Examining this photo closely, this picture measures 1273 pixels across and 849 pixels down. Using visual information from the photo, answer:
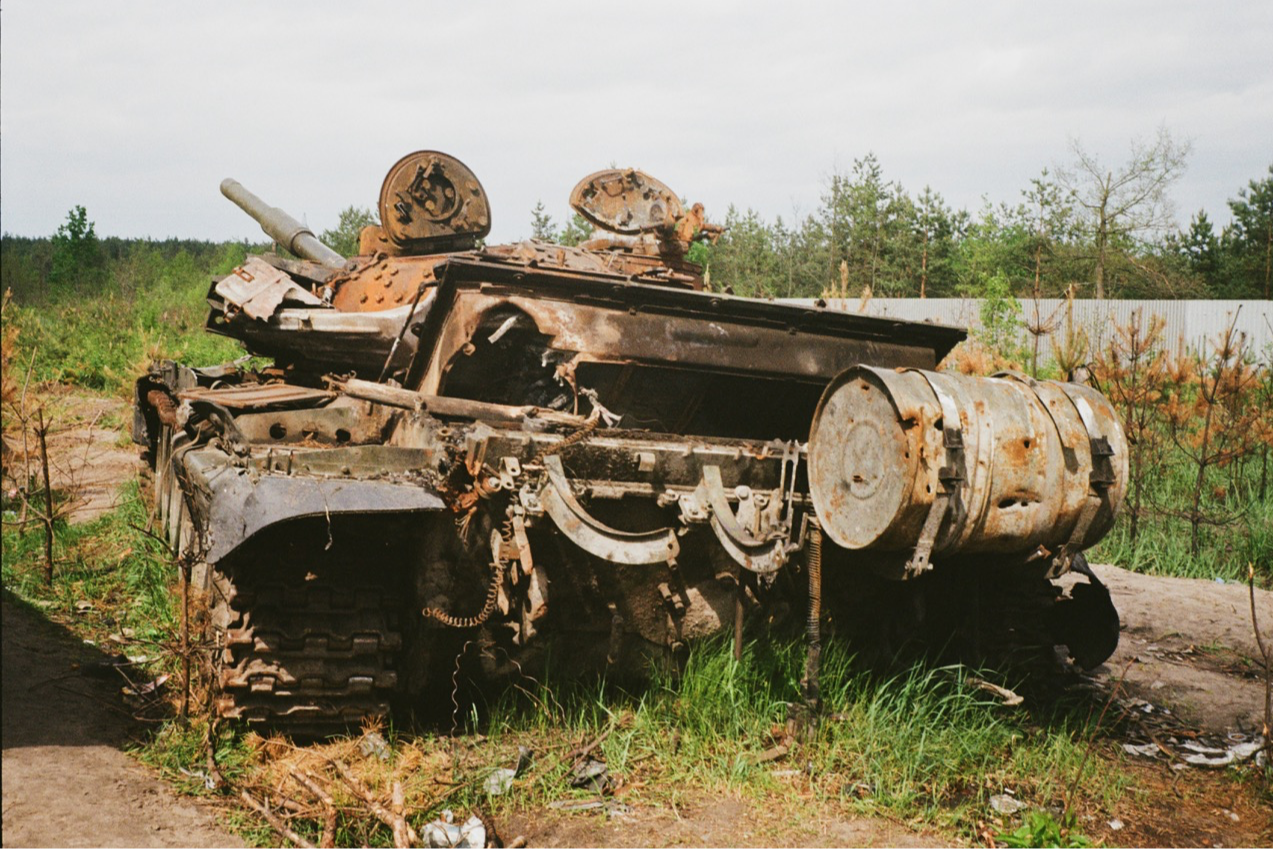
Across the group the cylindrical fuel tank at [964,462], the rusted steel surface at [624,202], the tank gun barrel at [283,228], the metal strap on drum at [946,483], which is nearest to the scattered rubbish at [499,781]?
the cylindrical fuel tank at [964,462]

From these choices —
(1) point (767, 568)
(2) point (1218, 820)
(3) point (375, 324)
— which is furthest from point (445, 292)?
(2) point (1218, 820)

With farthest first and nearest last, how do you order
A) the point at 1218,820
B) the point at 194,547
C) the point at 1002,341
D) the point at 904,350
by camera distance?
the point at 1002,341, the point at 904,350, the point at 194,547, the point at 1218,820

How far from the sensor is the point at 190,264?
21547 millimetres

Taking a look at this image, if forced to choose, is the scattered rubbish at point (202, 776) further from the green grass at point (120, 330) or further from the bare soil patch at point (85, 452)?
the green grass at point (120, 330)

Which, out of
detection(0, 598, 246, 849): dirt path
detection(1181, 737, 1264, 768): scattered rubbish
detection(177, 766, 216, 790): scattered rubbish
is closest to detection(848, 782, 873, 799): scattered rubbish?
detection(1181, 737, 1264, 768): scattered rubbish

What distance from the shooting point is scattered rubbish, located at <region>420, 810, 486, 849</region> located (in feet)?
11.4

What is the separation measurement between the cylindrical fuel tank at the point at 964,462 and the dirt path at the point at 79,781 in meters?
2.32

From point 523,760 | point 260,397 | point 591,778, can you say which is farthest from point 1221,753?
point 260,397

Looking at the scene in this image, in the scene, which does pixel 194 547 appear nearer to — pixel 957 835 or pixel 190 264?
pixel 957 835

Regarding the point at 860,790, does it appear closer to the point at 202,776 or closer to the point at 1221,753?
the point at 1221,753

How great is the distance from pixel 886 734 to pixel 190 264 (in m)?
20.0

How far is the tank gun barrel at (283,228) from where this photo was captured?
26.5 ft

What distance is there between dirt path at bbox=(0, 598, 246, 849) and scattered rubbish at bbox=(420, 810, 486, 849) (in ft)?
1.87

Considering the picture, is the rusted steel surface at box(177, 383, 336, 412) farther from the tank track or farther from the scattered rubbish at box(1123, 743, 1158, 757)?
the scattered rubbish at box(1123, 743, 1158, 757)
